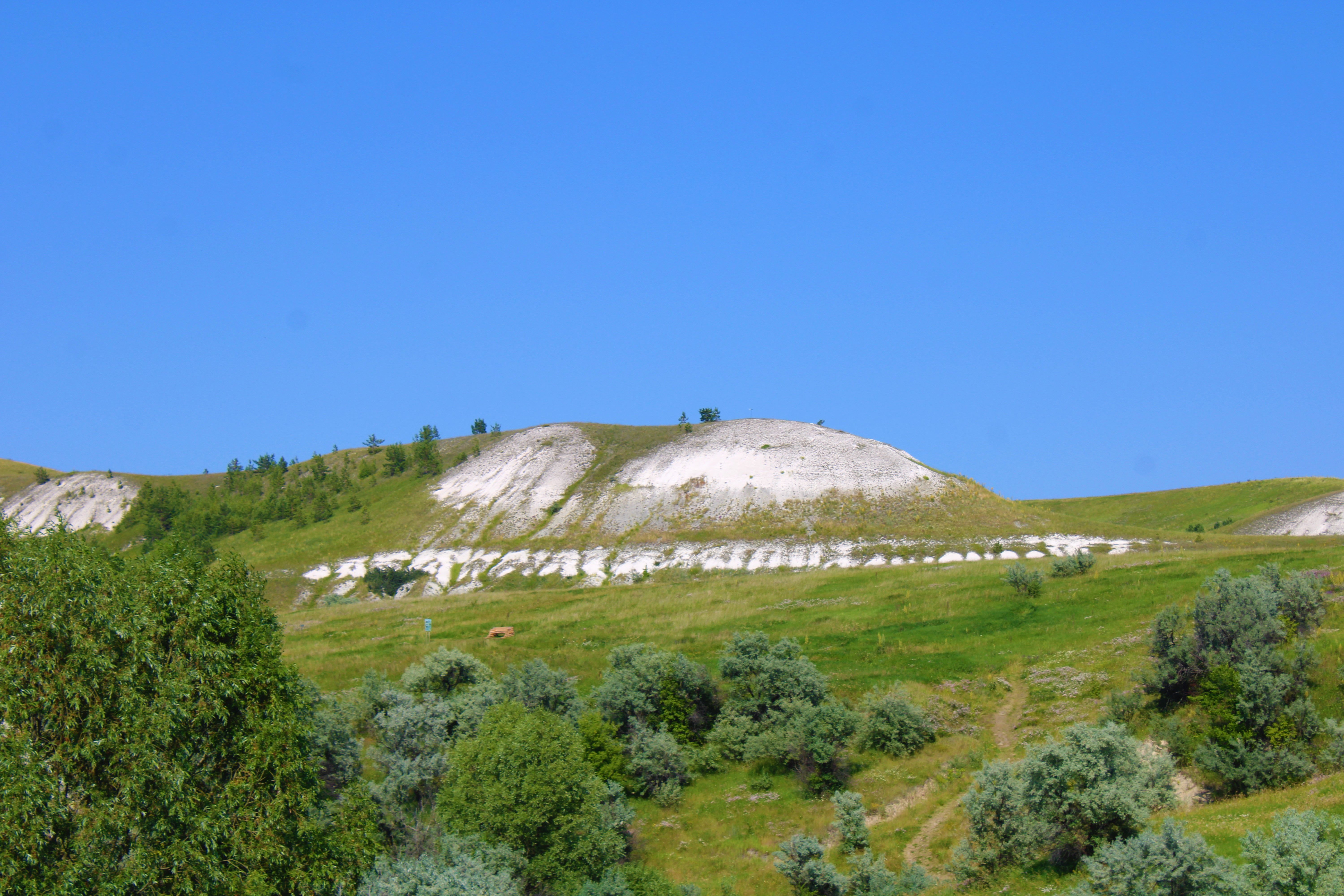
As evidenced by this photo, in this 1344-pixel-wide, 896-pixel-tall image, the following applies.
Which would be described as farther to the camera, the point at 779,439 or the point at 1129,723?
the point at 779,439

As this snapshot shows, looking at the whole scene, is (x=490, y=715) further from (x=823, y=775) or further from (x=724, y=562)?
(x=724, y=562)

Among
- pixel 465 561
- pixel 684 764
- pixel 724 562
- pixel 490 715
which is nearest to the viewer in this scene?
pixel 490 715

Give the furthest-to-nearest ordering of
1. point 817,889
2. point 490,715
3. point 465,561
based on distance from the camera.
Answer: point 465,561 → point 490,715 → point 817,889

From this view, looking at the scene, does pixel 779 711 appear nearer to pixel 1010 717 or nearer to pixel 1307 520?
pixel 1010 717

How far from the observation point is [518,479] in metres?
140

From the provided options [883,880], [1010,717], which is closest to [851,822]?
[883,880]

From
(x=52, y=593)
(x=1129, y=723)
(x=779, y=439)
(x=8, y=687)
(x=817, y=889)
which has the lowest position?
(x=817, y=889)

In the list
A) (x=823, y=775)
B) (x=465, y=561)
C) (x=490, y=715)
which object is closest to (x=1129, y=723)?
(x=823, y=775)

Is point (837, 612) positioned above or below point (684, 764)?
above

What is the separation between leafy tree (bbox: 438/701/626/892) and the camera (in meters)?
32.3

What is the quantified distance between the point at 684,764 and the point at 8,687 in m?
25.7

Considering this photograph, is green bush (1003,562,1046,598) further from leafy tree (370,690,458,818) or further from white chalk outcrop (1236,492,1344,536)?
white chalk outcrop (1236,492,1344,536)

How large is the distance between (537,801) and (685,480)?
9645 cm

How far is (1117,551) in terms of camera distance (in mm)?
89688
